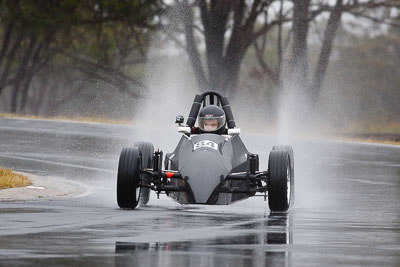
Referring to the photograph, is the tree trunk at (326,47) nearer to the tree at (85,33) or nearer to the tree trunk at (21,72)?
the tree at (85,33)

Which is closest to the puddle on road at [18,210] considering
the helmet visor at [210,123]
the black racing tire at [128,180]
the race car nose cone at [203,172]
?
the black racing tire at [128,180]

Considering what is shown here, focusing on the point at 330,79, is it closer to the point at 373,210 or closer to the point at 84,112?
the point at 84,112

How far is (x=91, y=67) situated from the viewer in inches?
3219

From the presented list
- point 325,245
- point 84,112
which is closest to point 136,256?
point 325,245

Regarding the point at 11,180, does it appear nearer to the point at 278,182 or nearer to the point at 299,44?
the point at 278,182

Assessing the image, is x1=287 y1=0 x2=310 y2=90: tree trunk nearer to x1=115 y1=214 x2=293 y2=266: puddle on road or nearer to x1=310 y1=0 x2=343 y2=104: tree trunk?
x1=310 y1=0 x2=343 y2=104: tree trunk

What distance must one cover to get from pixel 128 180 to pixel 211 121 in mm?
2062

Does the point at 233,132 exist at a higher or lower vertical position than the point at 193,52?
lower

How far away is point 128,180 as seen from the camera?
60.8 feet

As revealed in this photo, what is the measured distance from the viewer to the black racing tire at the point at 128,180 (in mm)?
18562

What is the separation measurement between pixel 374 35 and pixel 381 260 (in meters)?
63.6

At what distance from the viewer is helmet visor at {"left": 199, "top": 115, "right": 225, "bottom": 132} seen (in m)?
19.9

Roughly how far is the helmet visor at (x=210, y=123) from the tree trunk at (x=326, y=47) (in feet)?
118

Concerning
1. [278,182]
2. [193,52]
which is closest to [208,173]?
[278,182]
